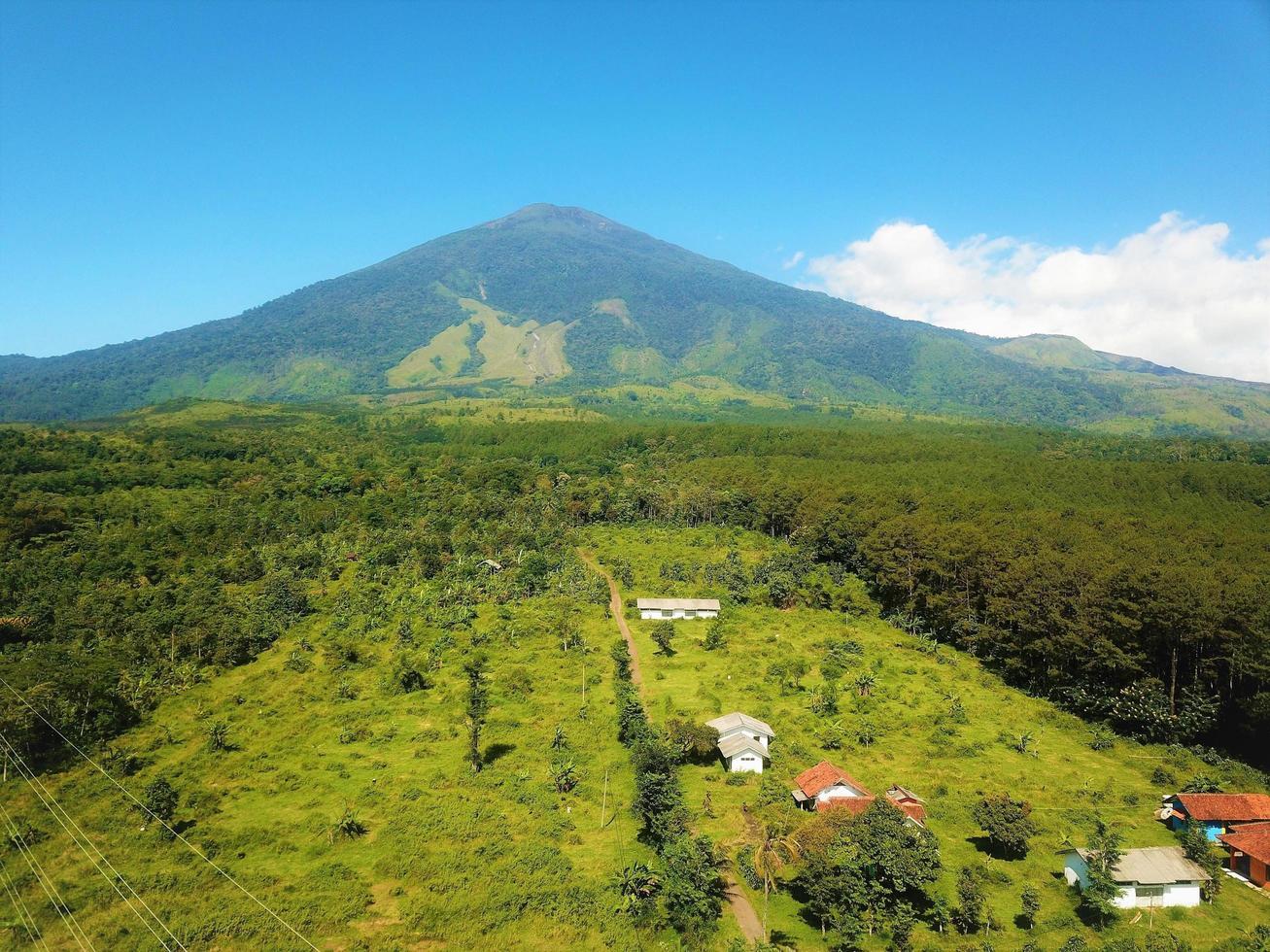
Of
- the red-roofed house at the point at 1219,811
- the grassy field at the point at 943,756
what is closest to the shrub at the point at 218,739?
the grassy field at the point at 943,756

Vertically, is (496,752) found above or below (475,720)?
below

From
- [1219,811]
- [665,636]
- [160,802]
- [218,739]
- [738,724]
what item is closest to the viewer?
[1219,811]

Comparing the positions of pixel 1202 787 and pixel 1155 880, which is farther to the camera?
pixel 1202 787

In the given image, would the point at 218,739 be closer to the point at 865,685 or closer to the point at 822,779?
the point at 822,779

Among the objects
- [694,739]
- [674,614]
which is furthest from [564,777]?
[674,614]

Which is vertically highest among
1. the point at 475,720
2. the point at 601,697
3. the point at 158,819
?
the point at 475,720

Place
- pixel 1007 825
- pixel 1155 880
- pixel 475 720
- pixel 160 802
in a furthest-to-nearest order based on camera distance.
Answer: pixel 475 720 → pixel 160 802 → pixel 1007 825 → pixel 1155 880

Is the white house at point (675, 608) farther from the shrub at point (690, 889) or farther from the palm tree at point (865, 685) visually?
the shrub at point (690, 889)

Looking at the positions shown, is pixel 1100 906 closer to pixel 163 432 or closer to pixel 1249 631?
pixel 1249 631
